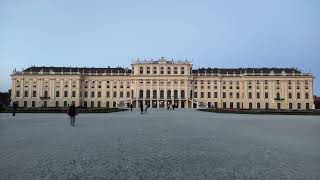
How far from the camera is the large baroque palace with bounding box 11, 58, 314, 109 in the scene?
316 feet

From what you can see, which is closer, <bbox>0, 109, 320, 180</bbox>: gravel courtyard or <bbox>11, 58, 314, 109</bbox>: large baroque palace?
<bbox>0, 109, 320, 180</bbox>: gravel courtyard

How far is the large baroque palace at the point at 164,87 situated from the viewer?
96.4 m

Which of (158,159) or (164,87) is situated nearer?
(158,159)

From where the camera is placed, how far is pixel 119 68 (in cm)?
10488

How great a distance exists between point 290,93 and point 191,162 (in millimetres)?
97107

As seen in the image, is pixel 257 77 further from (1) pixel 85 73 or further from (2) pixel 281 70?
(1) pixel 85 73

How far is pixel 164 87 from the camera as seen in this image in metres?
96.4

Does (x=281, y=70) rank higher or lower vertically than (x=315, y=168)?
higher

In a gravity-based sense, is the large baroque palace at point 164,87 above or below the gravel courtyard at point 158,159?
above

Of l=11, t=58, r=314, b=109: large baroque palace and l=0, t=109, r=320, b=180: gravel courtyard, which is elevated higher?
l=11, t=58, r=314, b=109: large baroque palace

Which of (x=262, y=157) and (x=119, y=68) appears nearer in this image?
(x=262, y=157)

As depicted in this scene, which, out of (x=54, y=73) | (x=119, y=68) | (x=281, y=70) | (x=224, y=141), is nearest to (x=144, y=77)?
(x=119, y=68)

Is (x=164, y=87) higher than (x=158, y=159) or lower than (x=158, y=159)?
higher

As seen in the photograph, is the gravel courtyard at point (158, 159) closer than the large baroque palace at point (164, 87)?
Yes
